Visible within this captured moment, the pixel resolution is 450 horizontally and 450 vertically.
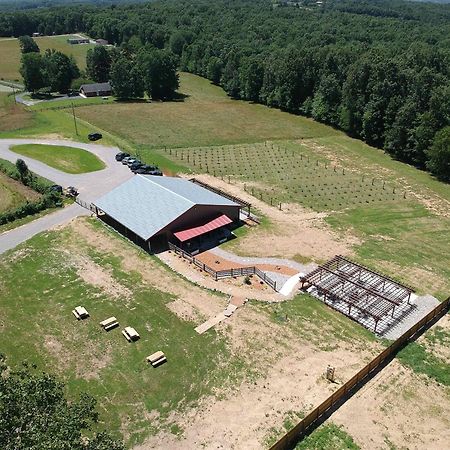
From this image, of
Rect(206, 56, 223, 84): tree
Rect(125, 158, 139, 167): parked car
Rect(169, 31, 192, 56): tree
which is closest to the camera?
Rect(125, 158, 139, 167): parked car

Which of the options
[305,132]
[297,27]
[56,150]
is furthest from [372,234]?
[297,27]

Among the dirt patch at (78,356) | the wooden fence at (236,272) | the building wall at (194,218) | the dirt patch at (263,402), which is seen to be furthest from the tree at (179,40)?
the dirt patch at (263,402)

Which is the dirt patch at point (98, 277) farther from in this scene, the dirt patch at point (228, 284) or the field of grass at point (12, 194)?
the field of grass at point (12, 194)

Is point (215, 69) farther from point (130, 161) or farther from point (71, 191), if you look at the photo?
point (71, 191)

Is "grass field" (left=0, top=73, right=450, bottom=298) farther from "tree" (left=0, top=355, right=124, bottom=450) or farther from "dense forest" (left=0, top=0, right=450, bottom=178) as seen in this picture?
"tree" (left=0, top=355, right=124, bottom=450)

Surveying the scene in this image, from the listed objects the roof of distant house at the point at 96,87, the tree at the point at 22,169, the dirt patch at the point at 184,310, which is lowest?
the roof of distant house at the point at 96,87

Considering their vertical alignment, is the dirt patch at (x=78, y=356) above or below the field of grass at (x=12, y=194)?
above

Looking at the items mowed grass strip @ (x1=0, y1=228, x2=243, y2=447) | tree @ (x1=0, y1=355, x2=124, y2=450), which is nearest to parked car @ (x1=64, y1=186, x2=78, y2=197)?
mowed grass strip @ (x1=0, y1=228, x2=243, y2=447)

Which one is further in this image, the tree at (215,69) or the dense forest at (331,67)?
the tree at (215,69)
